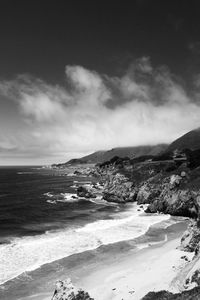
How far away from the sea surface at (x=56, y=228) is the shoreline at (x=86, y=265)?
64.6 inches

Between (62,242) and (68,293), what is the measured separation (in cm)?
2934

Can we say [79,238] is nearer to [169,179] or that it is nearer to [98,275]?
[98,275]

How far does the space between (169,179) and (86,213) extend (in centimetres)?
2731

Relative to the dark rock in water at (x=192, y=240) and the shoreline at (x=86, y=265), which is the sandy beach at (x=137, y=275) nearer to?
the shoreline at (x=86, y=265)

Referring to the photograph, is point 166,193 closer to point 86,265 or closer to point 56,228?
point 56,228

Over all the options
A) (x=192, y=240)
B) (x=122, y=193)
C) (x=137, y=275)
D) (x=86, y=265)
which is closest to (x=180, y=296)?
(x=137, y=275)

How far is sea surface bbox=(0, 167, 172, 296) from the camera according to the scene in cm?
4356

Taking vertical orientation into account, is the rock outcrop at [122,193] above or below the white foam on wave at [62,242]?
above

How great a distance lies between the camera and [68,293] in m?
→ 21.9

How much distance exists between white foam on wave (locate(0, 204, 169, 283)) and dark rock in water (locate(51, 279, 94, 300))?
15466 millimetres

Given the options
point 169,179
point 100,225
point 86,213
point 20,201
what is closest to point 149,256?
point 100,225

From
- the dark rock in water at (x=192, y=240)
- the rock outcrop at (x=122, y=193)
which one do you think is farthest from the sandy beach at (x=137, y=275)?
the rock outcrop at (x=122, y=193)

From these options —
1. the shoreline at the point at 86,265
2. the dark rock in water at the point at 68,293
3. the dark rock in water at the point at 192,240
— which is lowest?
the shoreline at the point at 86,265

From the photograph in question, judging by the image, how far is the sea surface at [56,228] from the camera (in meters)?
43.6
